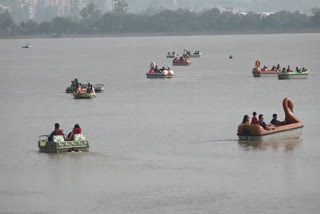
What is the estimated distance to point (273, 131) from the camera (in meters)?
58.4

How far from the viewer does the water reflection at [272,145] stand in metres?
57.7

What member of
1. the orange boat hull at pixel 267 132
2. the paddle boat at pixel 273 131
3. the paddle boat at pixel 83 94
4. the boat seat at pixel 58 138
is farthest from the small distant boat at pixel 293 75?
A: the boat seat at pixel 58 138

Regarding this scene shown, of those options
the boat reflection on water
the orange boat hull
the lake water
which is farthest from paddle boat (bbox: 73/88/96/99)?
the orange boat hull

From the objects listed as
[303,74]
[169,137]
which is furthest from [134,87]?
[169,137]

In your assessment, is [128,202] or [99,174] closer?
[128,202]

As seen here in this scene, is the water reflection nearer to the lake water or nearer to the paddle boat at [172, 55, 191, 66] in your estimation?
the lake water

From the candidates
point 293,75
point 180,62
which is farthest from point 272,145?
point 180,62

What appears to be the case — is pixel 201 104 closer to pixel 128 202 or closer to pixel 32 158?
pixel 32 158

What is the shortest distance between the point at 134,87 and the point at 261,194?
228ft

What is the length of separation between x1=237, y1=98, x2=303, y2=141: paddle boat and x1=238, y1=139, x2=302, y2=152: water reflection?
217 millimetres

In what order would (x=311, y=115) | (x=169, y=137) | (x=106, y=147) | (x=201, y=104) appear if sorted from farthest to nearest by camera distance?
(x=201, y=104)
(x=311, y=115)
(x=169, y=137)
(x=106, y=147)

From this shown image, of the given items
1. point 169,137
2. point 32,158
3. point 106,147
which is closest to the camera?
point 32,158

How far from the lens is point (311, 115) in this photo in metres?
76.6

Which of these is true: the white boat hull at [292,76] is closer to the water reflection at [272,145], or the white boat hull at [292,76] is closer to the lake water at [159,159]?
the lake water at [159,159]
